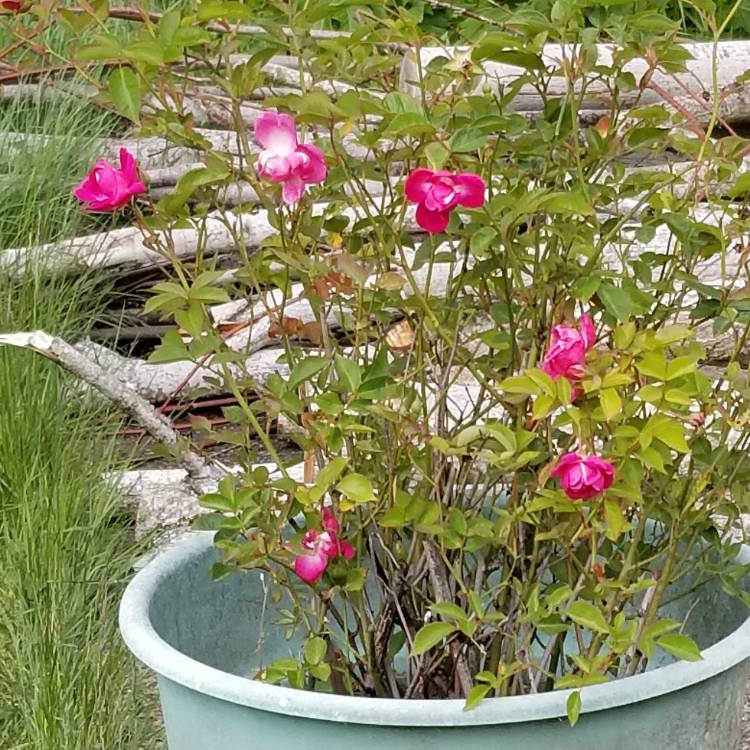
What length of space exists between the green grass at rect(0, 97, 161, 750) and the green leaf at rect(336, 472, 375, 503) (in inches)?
33.9

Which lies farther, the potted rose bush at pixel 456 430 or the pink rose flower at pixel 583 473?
the potted rose bush at pixel 456 430

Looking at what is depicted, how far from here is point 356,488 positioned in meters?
1.53

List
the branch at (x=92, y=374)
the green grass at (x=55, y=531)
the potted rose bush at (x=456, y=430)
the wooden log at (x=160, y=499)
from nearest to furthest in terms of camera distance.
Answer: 1. the potted rose bush at (x=456, y=430)
2. the green grass at (x=55, y=531)
3. the branch at (x=92, y=374)
4. the wooden log at (x=160, y=499)

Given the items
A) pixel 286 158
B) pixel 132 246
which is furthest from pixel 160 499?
pixel 286 158

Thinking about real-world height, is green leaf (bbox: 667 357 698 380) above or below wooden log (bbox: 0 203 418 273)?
above

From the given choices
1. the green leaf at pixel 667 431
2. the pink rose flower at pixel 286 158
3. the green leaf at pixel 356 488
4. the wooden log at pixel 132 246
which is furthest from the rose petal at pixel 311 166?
the wooden log at pixel 132 246

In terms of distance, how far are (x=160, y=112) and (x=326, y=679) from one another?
68cm

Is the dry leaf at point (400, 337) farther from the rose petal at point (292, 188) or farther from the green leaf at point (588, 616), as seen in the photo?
the green leaf at point (588, 616)

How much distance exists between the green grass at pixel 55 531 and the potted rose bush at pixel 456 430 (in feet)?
1.48

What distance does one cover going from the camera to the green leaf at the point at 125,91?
1492mm

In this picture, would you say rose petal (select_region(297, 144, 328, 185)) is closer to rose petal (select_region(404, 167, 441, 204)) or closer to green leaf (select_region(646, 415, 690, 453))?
rose petal (select_region(404, 167, 441, 204))

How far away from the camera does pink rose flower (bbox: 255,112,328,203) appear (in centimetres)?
147

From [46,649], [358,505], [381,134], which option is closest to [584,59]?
[381,134]

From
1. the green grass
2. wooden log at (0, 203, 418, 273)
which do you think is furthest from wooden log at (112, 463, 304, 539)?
wooden log at (0, 203, 418, 273)
